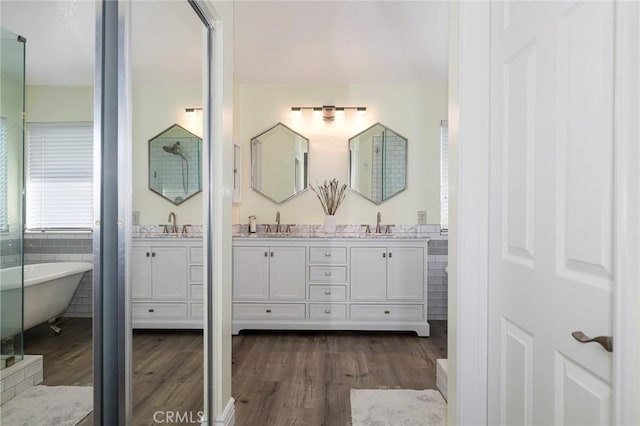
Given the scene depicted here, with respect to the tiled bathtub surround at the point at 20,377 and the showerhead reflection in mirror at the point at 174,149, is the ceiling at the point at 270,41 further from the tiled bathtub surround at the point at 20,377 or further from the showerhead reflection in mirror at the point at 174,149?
the tiled bathtub surround at the point at 20,377

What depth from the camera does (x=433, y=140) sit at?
4.06 metres

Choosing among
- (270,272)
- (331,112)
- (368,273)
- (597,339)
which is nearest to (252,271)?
(270,272)

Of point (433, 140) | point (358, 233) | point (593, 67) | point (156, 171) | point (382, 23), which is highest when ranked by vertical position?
point (382, 23)

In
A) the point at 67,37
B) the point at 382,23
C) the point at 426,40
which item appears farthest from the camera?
the point at 426,40

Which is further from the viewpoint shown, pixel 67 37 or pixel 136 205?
pixel 136 205

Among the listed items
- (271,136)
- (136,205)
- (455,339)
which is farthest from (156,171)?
(271,136)

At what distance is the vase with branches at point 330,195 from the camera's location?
13.1 ft

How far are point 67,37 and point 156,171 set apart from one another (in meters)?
0.59

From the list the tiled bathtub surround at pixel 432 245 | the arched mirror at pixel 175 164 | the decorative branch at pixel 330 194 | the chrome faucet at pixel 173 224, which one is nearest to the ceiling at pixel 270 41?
the arched mirror at pixel 175 164

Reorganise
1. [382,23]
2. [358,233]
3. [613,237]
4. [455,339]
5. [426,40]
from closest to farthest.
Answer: [613,237]
[455,339]
[382,23]
[426,40]
[358,233]

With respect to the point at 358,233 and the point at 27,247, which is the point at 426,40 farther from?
the point at 27,247

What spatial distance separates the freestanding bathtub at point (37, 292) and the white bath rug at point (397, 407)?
5.41ft

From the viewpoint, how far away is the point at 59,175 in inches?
38.0

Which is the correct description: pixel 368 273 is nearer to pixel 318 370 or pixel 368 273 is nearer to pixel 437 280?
pixel 437 280
